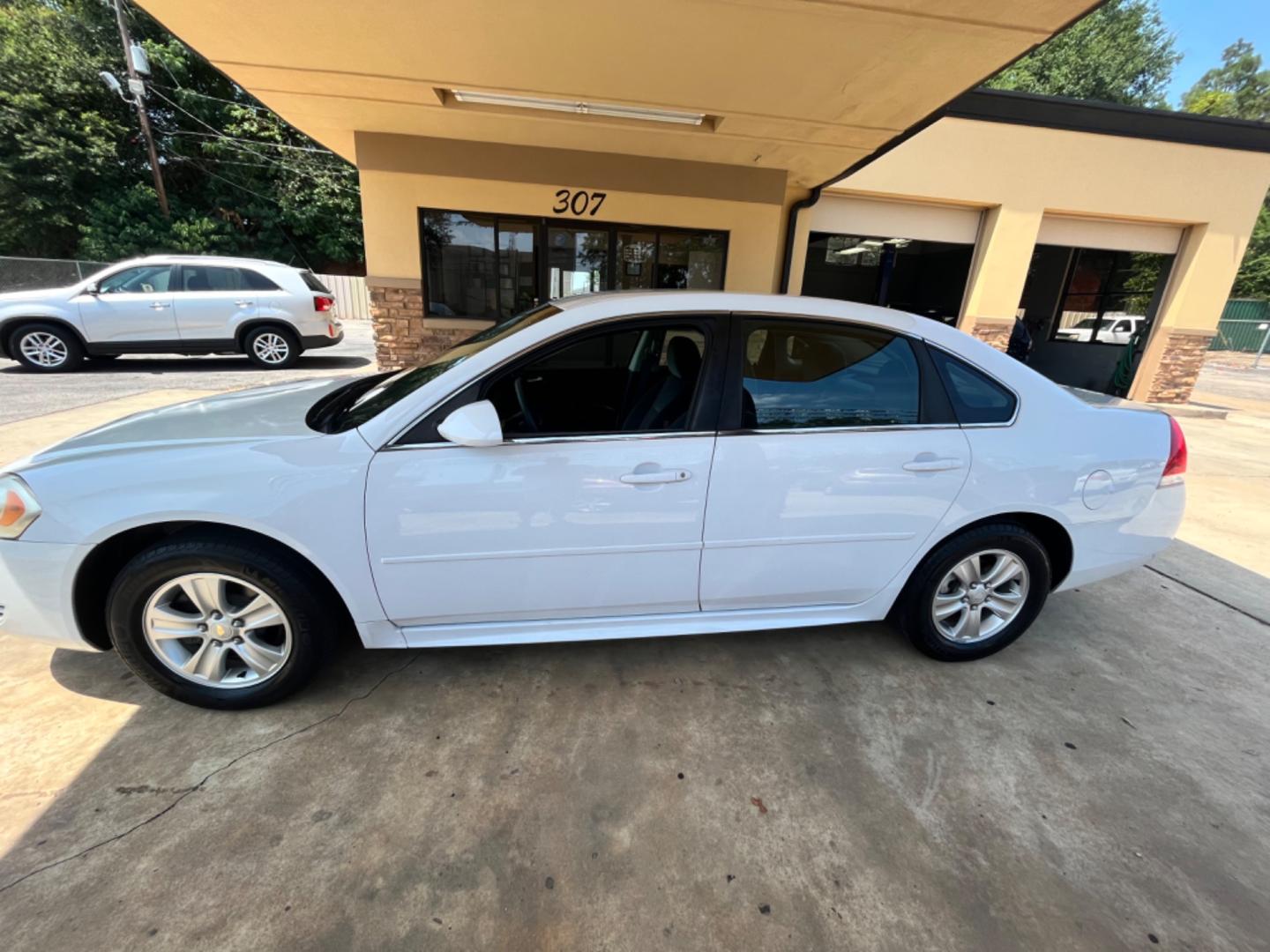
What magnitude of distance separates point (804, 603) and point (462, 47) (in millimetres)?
4617

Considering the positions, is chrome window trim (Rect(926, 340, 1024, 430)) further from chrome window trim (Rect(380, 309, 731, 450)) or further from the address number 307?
the address number 307

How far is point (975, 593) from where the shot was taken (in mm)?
2643

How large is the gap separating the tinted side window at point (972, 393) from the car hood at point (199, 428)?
252cm

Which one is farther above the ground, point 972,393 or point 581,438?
point 972,393

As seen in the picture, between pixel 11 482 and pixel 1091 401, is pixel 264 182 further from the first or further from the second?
pixel 1091 401

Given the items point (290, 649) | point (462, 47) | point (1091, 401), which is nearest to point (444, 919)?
point (290, 649)

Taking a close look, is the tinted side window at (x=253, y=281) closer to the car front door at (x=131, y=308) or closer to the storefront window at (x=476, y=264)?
the car front door at (x=131, y=308)

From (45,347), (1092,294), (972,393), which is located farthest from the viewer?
(1092,294)

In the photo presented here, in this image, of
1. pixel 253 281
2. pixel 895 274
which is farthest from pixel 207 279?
pixel 895 274

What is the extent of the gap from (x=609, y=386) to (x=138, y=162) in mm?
28796

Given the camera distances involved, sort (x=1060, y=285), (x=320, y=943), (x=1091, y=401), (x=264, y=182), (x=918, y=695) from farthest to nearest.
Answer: (x=264, y=182) < (x=1060, y=285) < (x=1091, y=401) < (x=918, y=695) < (x=320, y=943)

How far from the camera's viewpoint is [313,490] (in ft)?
6.50

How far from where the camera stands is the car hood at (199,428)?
6.76ft

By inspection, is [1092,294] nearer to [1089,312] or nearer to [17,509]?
[1089,312]
